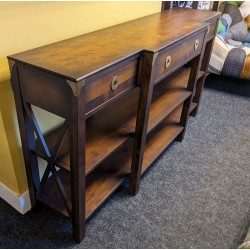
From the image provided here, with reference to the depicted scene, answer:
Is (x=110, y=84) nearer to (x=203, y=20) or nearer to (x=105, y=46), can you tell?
(x=105, y=46)

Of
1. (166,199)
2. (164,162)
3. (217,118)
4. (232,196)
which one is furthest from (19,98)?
(217,118)

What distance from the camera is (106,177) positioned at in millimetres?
1483

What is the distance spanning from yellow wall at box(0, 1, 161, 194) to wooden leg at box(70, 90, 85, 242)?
368 mm

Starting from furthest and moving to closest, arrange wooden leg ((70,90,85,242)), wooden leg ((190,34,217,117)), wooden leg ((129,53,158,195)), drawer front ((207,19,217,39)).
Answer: wooden leg ((190,34,217,117)) → drawer front ((207,19,217,39)) → wooden leg ((129,53,158,195)) → wooden leg ((70,90,85,242))

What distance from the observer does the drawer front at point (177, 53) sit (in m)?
1.28

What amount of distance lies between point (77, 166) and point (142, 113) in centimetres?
44

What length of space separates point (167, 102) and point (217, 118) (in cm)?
90

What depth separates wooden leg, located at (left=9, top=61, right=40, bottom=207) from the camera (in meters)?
1.04

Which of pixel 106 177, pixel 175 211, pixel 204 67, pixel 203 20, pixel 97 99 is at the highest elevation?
pixel 203 20

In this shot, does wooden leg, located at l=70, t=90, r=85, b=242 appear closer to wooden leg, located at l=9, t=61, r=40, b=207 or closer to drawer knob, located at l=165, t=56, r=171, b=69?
wooden leg, located at l=9, t=61, r=40, b=207

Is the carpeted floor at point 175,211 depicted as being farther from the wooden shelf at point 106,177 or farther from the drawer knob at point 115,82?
the drawer knob at point 115,82

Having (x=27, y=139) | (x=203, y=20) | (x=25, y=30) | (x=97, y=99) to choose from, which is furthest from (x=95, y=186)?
(x=203, y=20)

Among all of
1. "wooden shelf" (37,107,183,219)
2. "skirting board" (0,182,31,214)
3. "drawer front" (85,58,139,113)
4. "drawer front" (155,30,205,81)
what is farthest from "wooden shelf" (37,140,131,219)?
"drawer front" (155,30,205,81)

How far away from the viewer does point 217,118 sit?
2.41 meters
